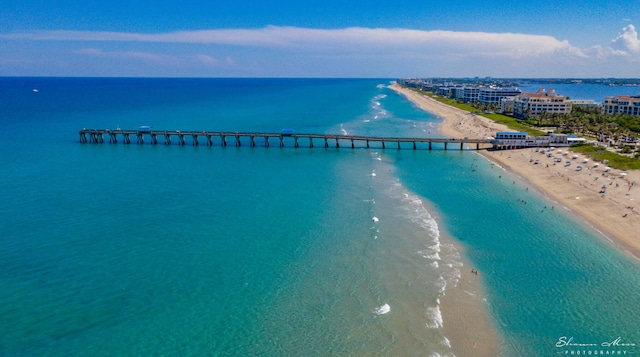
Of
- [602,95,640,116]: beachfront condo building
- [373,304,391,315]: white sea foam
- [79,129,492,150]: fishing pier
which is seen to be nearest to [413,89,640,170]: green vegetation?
[602,95,640,116]: beachfront condo building

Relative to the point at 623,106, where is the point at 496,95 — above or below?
above

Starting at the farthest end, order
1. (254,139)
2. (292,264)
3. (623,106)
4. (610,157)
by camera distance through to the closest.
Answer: (623,106), (254,139), (610,157), (292,264)

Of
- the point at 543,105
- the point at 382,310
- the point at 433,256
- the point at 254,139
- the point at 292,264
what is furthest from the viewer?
the point at 543,105

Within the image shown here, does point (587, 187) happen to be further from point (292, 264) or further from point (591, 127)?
point (591, 127)

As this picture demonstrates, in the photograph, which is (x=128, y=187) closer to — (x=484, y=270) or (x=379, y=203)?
(x=379, y=203)

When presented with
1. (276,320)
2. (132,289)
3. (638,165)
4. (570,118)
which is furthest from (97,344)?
(570,118)

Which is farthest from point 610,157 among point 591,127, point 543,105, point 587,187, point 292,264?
point 543,105
